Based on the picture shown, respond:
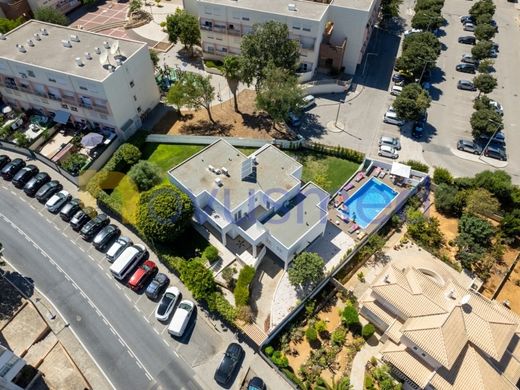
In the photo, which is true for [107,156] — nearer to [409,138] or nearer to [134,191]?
[134,191]

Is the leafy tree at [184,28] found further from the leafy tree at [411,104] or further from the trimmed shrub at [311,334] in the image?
the trimmed shrub at [311,334]

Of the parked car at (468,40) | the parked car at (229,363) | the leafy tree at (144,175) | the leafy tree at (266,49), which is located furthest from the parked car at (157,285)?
the parked car at (468,40)

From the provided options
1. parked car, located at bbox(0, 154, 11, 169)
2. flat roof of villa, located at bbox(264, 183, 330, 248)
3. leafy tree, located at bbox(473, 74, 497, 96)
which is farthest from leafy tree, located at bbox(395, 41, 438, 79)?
parked car, located at bbox(0, 154, 11, 169)

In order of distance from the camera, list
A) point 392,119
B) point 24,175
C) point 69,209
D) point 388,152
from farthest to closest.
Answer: point 392,119, point 388,152, point 24,175, point 69,209

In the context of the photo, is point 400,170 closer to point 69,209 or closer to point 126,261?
point 126,261

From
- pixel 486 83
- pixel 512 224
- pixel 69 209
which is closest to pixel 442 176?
pixel 512 224

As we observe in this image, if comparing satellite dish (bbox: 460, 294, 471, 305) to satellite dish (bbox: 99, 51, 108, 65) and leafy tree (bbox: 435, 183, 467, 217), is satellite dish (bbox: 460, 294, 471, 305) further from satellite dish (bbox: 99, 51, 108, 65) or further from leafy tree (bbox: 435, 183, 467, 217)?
satellite dish (bbox: 99, 51, 108, 65)

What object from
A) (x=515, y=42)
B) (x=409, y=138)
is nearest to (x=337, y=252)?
(x=409, y=138)
